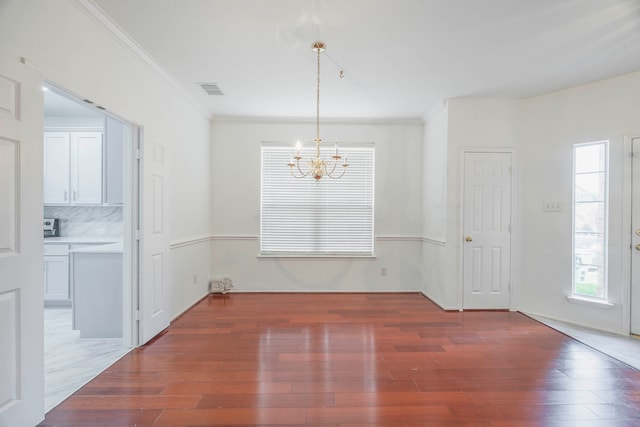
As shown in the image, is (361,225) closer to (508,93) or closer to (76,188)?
(508,93)

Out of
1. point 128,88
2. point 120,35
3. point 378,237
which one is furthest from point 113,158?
point 378,237

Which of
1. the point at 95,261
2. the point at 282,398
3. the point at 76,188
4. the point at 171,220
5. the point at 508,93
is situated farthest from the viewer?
the point at 76,188

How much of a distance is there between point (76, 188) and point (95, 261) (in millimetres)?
2024

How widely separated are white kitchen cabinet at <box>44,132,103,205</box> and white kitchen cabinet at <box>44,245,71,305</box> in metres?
0.73

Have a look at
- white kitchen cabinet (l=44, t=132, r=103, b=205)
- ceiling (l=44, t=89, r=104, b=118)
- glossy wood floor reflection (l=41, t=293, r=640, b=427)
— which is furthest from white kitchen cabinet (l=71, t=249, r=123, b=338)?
ceiling (l=44, t=89, r=104, b=118)

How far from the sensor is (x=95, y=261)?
10.7 feet

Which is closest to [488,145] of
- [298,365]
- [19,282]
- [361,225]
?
[361,225]

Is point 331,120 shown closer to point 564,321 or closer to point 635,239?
point 635,239

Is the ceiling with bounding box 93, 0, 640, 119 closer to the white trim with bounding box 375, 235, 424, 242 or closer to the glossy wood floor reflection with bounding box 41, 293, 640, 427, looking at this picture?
the white trim with bounding box 375, 235, 424, 242

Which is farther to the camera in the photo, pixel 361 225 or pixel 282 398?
pixel 361 225

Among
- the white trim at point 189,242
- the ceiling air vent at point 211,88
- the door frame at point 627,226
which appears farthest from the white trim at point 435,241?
the ceiling air vent at point 211,88

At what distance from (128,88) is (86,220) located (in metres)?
2.99

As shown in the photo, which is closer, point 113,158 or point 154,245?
point 154,245

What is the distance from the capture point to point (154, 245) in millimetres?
3297
